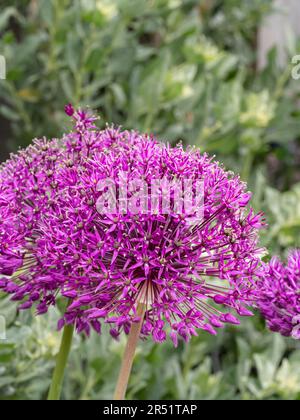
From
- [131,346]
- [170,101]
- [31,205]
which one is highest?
[170,101]

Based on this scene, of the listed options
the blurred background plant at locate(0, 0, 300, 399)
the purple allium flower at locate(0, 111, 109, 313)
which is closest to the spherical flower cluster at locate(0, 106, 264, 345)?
the purple allium flower at locate(0, 111, 109, 313)

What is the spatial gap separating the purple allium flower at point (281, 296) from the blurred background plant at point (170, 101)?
0.46 meters

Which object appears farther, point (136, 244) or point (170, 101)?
point (170, 101)

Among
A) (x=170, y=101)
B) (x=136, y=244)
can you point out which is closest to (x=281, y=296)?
(x=136, y=244)

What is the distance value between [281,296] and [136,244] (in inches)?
4.9

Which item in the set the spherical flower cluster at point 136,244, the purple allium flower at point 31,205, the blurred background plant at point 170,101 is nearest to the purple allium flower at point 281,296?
the spherical flower cluster at point 136,244

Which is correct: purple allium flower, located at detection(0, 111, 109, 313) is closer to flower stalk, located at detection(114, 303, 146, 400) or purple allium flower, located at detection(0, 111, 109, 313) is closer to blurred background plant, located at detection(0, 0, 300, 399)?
flower stalk, located at detection(114, 303, 146, 400)

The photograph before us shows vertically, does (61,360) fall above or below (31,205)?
below

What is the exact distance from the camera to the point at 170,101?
4.37 ft

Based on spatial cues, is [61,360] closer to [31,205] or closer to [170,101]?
[31,205]

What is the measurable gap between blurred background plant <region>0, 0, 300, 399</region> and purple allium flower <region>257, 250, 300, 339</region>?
46 cm

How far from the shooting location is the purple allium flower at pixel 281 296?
0.53 metres

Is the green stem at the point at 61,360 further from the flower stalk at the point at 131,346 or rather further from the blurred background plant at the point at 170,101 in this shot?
the blurred background plant at the point at 170,101

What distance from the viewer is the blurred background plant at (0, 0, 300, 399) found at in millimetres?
1042
